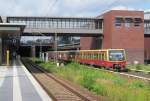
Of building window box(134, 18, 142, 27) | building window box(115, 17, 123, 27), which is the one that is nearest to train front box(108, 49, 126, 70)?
building window box(115, 17, 123, 27)

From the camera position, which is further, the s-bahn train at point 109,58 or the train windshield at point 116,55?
the train windshield at point 116,55

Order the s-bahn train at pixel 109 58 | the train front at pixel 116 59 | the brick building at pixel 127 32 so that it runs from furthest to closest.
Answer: the brick building at pixel 127 32 < the s-bahn train at pixel 109 58 < the train front at pixel 116 59

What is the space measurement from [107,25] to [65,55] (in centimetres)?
2105

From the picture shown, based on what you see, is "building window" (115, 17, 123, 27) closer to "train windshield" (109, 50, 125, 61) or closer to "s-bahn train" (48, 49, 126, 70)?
"s-bahn train" (48, 49, 126, 70)

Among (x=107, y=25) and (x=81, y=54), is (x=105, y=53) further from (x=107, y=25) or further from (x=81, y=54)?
(x=107, y=25)

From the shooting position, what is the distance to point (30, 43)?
155m

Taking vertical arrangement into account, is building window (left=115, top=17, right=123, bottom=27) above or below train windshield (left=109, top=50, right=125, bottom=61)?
above

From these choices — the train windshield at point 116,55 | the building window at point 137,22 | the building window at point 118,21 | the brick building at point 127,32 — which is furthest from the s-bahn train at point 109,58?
the building window at point 137,22

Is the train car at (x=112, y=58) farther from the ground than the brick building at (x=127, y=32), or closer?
closer

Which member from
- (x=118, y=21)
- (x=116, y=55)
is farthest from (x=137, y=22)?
(x=116, y=55)

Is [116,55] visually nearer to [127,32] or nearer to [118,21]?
[127,32]

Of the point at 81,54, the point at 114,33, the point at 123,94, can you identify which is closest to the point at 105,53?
the point at 81,54

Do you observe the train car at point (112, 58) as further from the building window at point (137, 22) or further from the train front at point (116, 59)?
the building window at point (137, 22)

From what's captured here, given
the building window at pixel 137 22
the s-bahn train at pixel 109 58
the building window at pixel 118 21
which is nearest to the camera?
the s-bahn train at pixel 109 58
